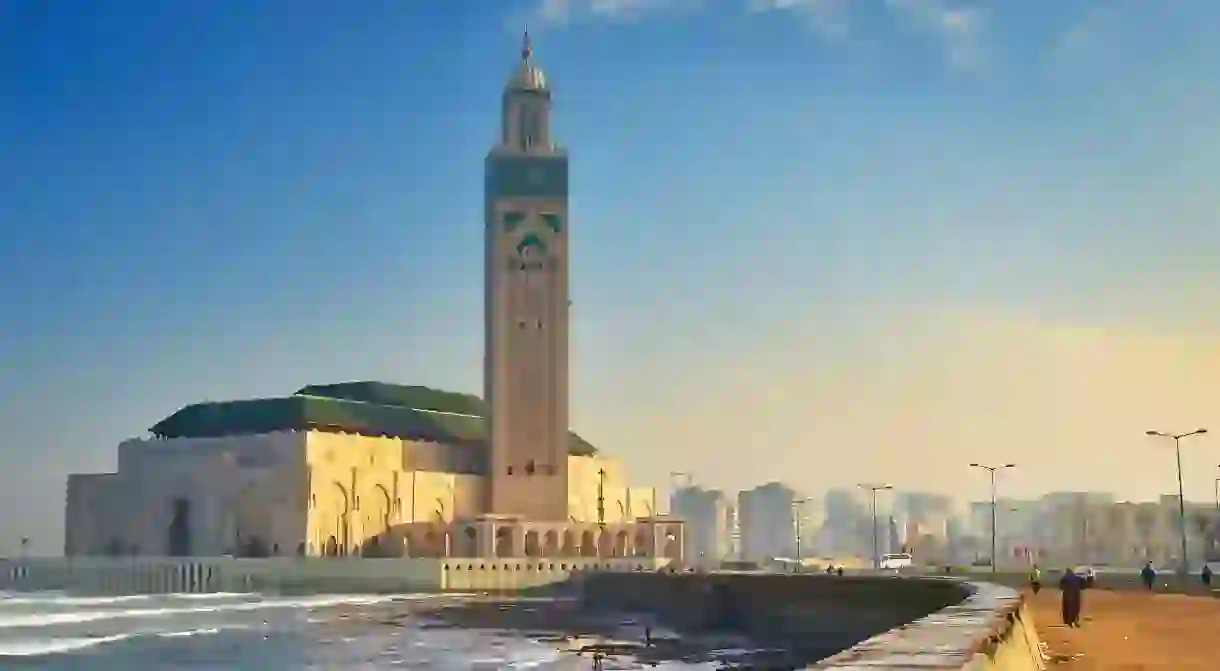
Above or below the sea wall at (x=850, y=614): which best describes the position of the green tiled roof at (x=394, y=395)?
above

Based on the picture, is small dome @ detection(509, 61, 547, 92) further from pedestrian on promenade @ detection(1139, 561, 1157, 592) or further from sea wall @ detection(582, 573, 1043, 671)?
pedestrian on promenade @ detection(1139, 561, 1157, 592)

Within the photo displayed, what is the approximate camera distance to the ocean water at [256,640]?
38188mm

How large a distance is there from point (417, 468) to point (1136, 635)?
249 ft

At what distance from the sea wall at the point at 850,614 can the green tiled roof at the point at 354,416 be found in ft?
82.2

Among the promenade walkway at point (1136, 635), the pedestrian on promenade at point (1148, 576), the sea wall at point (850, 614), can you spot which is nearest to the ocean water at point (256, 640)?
the sea wall at point (850, 614)

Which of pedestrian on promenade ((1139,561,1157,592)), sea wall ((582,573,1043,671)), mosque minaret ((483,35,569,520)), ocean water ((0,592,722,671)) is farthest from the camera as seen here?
mosque minaret ((483,35,569,520))

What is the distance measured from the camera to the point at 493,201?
325 ft

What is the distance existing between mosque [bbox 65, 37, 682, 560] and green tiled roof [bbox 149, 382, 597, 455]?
0.56ft

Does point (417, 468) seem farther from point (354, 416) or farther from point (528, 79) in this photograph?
point (528, 79)

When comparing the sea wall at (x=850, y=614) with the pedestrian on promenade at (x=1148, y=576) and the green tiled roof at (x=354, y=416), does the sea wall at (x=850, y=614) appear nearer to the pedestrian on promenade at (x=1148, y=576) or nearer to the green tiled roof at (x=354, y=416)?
the pedestrian on promenade at (x=1148, y=576)

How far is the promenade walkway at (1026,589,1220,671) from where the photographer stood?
77.9ft

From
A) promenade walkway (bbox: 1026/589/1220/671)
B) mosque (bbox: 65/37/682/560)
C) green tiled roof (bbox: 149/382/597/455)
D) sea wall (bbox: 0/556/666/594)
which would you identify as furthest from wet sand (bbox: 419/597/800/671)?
green tiled roof (bbox: 149/382/597/455)

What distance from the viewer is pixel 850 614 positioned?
50.9 metres

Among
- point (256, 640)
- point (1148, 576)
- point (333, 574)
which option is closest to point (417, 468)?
point (333, 574)
